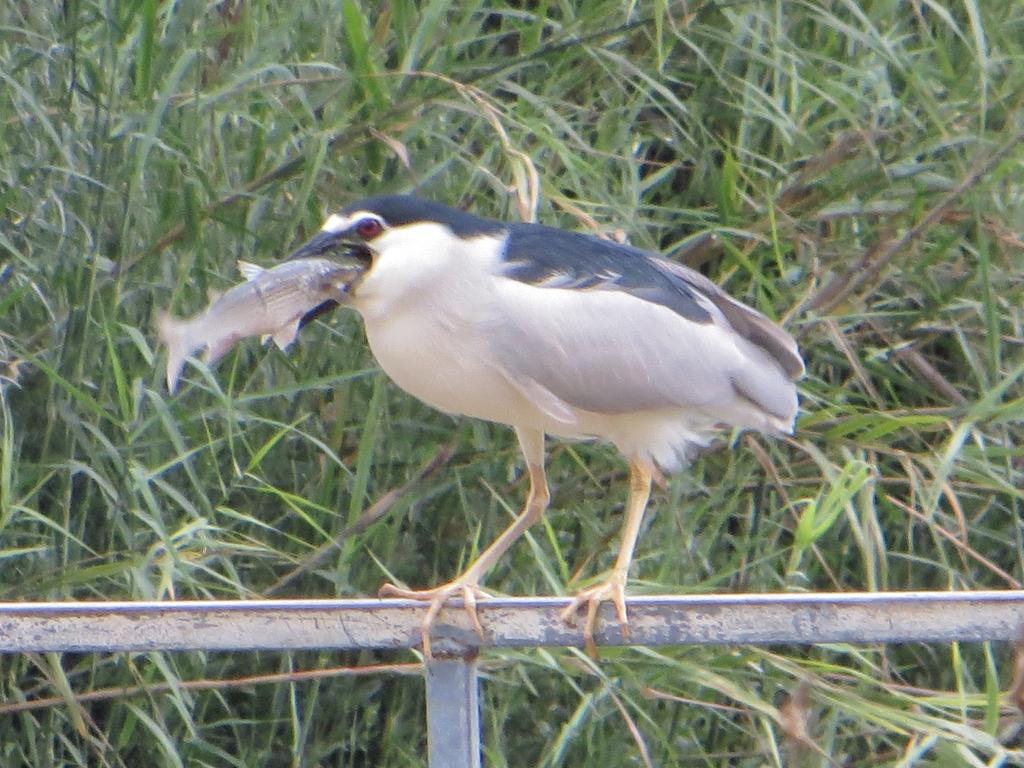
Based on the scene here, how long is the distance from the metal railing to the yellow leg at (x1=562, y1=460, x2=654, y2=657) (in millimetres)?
84

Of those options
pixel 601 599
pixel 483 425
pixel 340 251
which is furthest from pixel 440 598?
pixel 483 425

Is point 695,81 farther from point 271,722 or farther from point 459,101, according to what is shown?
point 271,722

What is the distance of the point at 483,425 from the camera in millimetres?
2848

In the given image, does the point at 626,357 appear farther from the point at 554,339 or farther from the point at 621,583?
the point at 621,583

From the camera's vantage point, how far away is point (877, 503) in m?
3.12

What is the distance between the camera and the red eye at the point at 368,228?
82.7 inches

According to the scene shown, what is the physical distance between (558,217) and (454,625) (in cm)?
151

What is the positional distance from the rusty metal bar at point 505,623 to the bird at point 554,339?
0.40 meters

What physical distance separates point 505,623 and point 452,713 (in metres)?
0.10

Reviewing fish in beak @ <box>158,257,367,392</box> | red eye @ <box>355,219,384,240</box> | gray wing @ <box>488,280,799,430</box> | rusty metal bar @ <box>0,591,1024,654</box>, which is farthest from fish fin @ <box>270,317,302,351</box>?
rusty metal bar @ <box>0,591,1024,654</box>

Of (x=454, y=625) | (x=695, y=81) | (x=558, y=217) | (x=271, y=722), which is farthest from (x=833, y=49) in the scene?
(x=454, y=625)

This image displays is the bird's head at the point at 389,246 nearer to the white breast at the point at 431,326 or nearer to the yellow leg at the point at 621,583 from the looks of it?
the white breast at the point at 431,326

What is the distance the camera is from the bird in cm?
213

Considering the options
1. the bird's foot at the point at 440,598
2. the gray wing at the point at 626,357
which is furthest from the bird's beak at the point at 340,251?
the bird's foot at the point at 440,598
